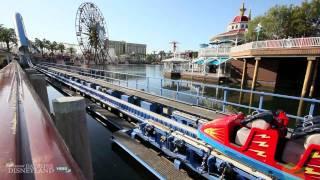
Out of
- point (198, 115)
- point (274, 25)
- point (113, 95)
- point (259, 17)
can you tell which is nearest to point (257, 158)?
point (198, 115)

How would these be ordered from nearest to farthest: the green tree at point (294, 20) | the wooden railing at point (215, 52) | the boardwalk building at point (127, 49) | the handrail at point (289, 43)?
1. the handrail at point (289, 43)
2. the green tree at point (294, 20)
3. the wooden railing at point (215, 52)
4. the boardwalk building at point (127, 49)

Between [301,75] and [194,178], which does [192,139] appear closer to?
[194,178]

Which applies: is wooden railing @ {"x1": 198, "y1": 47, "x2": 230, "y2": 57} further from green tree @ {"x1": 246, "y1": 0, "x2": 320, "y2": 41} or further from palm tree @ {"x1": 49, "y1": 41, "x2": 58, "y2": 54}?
palm tree @ {"x1": 49, "y1": 41, "x2": 58, "y2": 54}

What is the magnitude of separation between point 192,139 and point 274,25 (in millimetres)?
31825

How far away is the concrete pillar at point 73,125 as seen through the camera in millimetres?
2217

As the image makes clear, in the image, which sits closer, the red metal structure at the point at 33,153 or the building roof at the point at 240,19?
the red metal structure at the point at 33,153

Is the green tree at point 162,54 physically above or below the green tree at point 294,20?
below

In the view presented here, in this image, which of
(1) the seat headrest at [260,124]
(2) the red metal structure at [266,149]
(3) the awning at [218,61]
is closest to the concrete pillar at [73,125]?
(2) the red metal structure at [266,149]

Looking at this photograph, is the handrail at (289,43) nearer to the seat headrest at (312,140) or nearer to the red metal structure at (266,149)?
the red metal structure at (266,149)

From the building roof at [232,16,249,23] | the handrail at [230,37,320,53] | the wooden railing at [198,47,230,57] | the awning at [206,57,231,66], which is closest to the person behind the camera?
the handrail at [230,37,320,53]

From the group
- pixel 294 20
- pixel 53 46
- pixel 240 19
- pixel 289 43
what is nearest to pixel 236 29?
pixel 240 19

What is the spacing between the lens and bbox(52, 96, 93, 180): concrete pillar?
2.22 metres

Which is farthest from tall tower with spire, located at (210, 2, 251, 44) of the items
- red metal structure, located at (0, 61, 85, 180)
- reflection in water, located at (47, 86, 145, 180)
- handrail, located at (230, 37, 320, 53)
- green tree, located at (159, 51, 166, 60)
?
green tree, located at (159, 51, 166, 60)

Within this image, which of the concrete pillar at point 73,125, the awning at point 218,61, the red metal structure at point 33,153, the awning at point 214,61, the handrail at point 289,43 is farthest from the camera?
the awning at point 214,61
